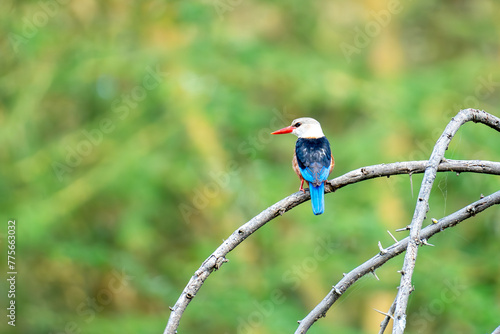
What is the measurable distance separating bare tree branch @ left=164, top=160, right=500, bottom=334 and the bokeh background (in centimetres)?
443

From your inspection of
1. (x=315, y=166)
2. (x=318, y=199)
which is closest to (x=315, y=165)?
(x=315, y=166)

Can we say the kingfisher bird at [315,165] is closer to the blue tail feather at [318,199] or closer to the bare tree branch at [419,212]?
the blue tail feather at [318,199]

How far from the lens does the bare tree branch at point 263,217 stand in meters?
2.01

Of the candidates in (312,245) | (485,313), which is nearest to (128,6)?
(312,245)

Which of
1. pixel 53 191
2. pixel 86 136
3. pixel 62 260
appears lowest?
pixel 62 260

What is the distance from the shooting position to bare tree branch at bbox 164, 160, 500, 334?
201 cm

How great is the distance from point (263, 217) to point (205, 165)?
5640 mm

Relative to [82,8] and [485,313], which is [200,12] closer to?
[82,8]

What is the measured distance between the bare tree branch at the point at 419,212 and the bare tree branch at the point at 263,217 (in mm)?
141

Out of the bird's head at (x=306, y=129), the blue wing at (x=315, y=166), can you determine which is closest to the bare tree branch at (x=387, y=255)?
the blue wing at (x=315, y=166)

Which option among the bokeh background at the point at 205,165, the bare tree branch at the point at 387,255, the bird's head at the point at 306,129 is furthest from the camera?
the bokeh background at the point at 205,165

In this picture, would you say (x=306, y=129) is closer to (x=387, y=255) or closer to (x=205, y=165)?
(x=387, y=255)

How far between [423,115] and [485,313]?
231 cm

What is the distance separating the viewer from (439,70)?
8.34m
